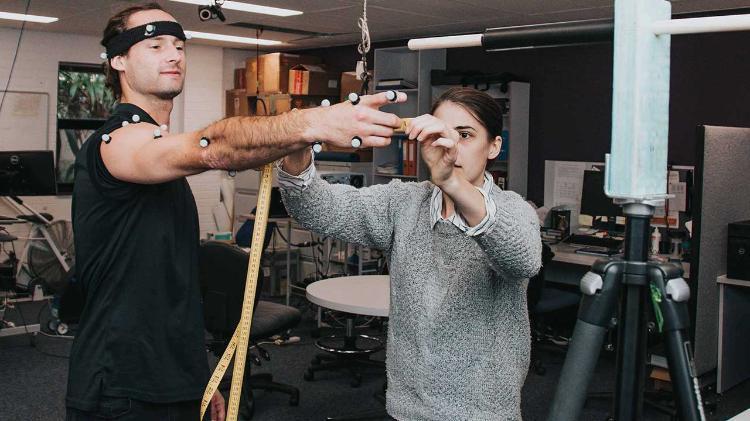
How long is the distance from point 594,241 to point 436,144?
4.39 meters

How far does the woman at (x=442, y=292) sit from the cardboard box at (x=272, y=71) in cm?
609

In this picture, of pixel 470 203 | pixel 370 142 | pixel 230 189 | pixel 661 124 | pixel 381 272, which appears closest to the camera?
pixel 661 124

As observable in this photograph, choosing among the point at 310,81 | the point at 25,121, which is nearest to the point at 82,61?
the point at 25,121

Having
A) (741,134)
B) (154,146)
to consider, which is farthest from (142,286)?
(741,134)

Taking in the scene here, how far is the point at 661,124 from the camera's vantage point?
2.63 feet

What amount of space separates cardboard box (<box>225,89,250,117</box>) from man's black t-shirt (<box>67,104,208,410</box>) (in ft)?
21.1

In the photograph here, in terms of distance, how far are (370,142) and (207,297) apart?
298 cm

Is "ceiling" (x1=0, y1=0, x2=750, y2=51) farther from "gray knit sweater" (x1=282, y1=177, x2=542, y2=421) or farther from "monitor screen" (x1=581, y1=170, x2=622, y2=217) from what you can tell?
"gray knit sweater" (x1=282, y1=177, x2=542, y2=421)

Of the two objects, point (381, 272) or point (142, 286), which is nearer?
point (142, 286)

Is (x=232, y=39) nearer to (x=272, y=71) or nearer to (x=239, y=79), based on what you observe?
(x=272, y=71)

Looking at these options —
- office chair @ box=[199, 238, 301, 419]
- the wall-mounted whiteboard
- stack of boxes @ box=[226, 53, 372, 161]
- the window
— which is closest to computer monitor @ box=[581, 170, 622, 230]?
office chair @ box=[199, 238, 301, 419]

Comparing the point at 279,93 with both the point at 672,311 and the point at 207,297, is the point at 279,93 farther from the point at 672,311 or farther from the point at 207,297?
the point at 672,311

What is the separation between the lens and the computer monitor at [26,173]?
5.29m

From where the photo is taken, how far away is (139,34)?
1.55 metres
